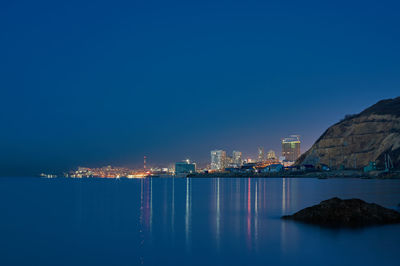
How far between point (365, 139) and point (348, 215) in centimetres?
10834

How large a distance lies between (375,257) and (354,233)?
13.9ft

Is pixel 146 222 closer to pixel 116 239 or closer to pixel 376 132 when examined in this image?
pixel 116 239

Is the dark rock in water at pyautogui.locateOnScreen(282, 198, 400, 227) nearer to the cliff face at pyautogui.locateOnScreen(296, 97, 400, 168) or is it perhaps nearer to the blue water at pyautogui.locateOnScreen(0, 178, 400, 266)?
the blue water at pyautogui.locateOnScreen(0, 178, 400, 266)

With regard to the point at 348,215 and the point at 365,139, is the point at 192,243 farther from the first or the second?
the point at 365,139

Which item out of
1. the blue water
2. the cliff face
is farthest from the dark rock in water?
the cliff face

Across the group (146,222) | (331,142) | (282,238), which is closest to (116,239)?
(146,222)

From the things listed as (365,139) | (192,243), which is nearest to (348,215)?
(192,243)

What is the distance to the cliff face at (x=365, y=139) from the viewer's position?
108625 mm

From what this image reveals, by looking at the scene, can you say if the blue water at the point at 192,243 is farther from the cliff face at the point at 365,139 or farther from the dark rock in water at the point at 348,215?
the cliff face at the point at 365,139

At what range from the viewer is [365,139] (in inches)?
4756

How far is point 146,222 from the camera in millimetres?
24922

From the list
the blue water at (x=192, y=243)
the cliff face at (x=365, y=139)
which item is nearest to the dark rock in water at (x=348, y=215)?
the blue water at (x=192, y=243)

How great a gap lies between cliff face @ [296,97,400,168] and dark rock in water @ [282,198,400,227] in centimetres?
8731

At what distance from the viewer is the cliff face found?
4277 inches
